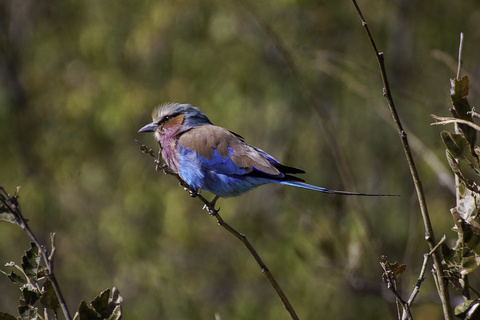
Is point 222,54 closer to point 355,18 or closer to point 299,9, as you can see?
point 299,9

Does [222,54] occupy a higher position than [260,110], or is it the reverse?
[222,54]

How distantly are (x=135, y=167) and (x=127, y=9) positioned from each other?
2448mm

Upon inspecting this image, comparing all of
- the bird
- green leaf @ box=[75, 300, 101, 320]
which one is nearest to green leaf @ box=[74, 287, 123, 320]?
green leaf @ box=[75, 300, 101, 320]

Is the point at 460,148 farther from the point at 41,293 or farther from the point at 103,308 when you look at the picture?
the point at 41,293

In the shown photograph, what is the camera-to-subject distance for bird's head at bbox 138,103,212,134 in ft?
13.5

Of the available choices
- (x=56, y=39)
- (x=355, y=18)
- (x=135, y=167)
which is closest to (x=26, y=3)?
(x=56, y=39)

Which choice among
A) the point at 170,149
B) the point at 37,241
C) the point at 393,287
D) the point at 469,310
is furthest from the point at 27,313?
the point at 170,149

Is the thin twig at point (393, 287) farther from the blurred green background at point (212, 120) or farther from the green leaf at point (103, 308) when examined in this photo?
the blurred green background at point (212, 120)

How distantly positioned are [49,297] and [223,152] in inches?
78.9

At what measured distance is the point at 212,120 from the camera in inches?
383

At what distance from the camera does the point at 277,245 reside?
9.09 meters

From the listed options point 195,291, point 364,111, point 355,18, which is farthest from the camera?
point 364,111

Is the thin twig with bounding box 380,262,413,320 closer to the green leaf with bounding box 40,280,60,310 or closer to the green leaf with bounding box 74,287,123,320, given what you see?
the green leaf with bounding box 74,287,123,320

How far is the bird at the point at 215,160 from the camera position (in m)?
3.56
